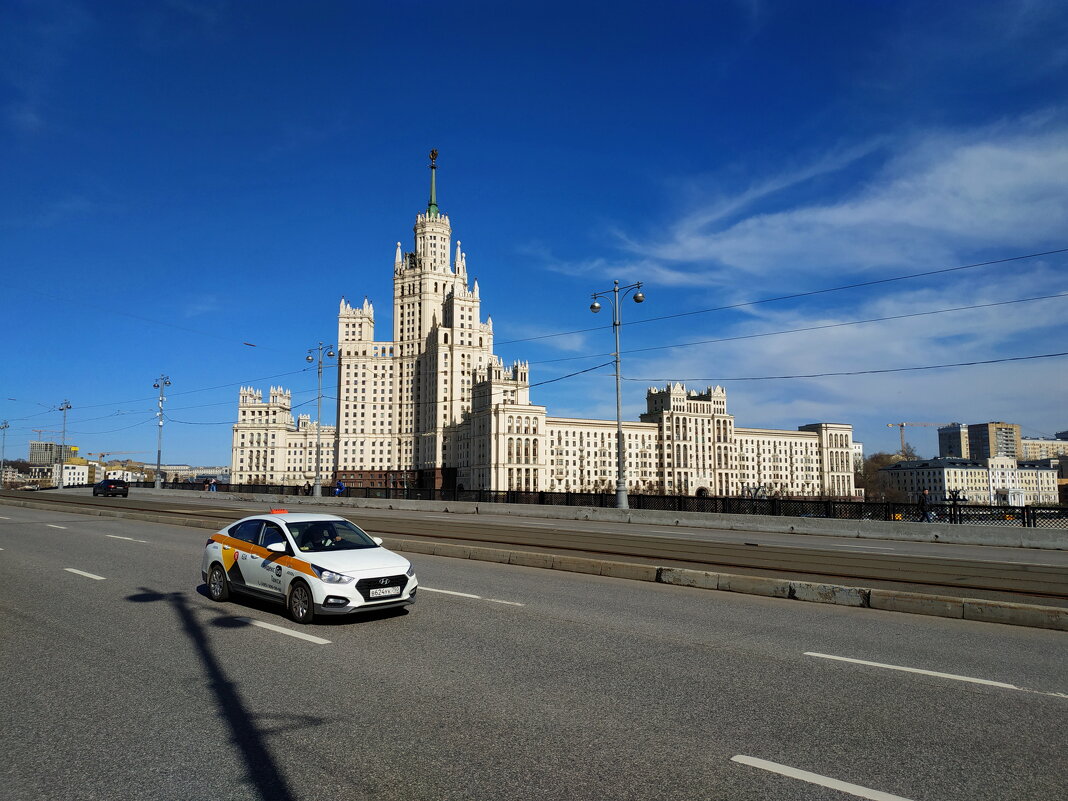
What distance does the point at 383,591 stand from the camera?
375 inches

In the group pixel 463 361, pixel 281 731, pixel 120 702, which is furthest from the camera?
pixel 463 361

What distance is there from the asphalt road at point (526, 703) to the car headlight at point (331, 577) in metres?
0.59

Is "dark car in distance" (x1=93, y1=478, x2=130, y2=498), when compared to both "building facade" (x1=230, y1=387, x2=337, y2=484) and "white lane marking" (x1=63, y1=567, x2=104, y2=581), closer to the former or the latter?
"white lane marking" (x1=63, y1=567, x2=104, y2=581)

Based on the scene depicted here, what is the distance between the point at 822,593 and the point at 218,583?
30.1ft

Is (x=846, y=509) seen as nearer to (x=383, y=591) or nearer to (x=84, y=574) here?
(x=383, y=591)

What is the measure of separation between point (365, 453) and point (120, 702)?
175110 millimetres

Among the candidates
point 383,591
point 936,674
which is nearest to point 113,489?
point 383,591

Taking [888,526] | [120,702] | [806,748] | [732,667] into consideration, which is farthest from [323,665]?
[888,526]

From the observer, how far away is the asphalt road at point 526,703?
4.66 m

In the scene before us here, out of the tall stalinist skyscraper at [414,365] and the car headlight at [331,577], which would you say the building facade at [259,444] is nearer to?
the tall stalinist skyscraper at [414,365]

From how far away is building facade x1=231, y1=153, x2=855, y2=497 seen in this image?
163500 mm

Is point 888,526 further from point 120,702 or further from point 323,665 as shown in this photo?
point 120,702

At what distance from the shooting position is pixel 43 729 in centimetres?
563

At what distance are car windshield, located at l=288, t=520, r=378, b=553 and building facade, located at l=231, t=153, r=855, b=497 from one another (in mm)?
144503
